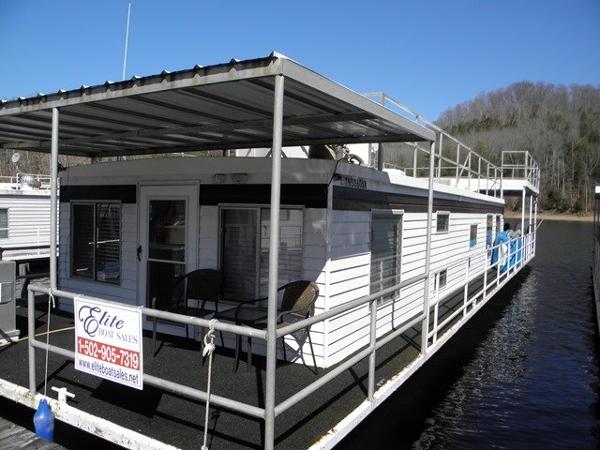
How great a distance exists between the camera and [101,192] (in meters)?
7.28

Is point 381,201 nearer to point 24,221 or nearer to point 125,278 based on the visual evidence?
point 125,278

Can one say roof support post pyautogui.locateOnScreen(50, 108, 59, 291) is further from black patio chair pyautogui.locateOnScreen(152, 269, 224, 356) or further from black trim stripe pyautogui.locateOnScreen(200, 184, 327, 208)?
black trim stripe pyautogui.locateOnScreen(200, 184, 327, 208)

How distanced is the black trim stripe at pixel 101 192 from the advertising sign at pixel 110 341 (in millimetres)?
3101

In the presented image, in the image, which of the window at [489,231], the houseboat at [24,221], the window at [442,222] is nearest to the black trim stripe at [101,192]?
the window at [442,222]

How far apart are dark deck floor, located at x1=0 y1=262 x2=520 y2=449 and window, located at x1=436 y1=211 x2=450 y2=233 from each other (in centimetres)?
404

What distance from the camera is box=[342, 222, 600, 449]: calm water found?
6070mm

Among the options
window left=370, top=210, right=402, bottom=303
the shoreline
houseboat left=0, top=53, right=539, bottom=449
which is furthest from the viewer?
the shoreline

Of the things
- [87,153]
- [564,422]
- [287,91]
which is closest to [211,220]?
[287,91]

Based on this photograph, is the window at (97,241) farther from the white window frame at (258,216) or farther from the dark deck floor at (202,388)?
the white window frame at (258,216)

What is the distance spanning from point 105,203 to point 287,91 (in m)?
4.52

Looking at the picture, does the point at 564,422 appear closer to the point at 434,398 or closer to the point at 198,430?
the point at 434,398

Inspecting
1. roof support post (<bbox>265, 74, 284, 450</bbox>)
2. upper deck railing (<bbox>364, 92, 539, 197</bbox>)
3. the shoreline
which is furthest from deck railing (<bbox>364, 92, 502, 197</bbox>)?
the shoreline

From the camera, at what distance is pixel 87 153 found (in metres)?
8.96

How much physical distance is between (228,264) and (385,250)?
2.29 m
